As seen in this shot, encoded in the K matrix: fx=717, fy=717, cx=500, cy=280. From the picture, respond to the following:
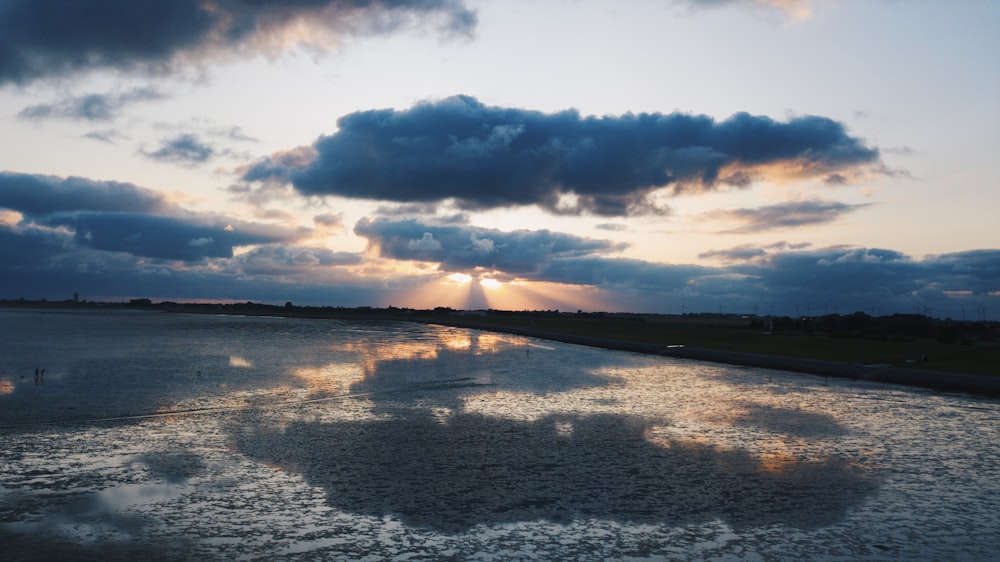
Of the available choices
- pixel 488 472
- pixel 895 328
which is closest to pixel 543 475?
pixel 488 472

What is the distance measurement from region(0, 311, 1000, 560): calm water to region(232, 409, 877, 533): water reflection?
2.5 inches

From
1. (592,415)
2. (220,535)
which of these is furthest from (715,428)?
(220,535)

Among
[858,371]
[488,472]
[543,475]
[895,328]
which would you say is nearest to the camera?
[543,475]

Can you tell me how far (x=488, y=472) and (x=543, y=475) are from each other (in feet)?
3.59

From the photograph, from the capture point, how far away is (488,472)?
14070 mm

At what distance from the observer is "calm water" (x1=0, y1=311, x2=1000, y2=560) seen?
9773mm

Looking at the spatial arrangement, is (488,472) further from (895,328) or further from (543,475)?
(895,328)

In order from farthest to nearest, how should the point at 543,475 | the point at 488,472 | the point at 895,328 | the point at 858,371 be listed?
the point at 895,328 < the point at 858,371 < the point at 488,472 < the point at 543,475

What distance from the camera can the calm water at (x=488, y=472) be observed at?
9773mm

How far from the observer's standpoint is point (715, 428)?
19.6 metres

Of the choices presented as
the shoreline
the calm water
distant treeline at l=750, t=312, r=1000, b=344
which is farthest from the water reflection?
distant treeline at l=750, t=312, r=1000, b=344

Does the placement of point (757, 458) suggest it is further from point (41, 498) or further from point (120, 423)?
point (120, 423)

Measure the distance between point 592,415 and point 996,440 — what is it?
410 inches

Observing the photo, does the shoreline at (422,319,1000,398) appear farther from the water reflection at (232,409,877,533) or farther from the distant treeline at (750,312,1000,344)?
the distant treeline at (750,312,1000,344)
